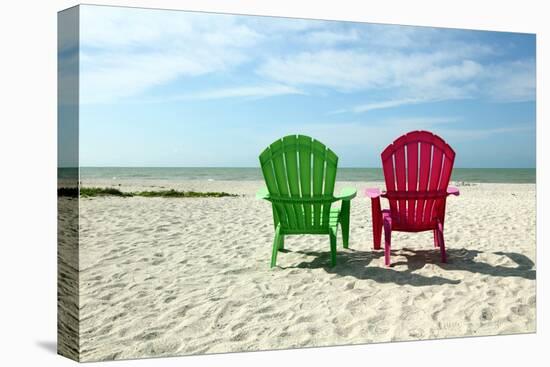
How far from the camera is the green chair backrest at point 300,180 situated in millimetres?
4262

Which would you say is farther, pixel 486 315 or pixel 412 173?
pixel 412 173

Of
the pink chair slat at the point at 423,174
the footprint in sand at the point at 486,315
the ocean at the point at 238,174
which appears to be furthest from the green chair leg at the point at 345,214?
the ocean at the point at 238,174

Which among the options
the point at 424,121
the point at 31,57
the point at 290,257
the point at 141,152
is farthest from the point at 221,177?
the point at 31,57

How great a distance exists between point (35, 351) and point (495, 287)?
3.04 metres

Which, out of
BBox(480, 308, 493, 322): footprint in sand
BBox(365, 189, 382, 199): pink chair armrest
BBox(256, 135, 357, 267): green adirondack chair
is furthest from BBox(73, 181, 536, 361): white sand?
BBox(365, 189, 382, 199): pink chair armrest

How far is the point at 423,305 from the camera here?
351 centimetres

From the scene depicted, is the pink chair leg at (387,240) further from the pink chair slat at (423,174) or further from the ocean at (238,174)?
the ocean at (238,174)

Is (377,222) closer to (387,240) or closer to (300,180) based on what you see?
(387,240)

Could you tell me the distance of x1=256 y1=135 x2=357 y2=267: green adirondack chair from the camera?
4.27 metres

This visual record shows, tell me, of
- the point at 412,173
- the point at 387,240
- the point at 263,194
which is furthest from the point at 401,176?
the point at 263,194

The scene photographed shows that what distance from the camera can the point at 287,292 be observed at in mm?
3709

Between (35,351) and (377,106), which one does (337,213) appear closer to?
(35,351)

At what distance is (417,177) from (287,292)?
1.51m

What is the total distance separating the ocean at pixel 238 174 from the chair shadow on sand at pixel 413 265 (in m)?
14.3
